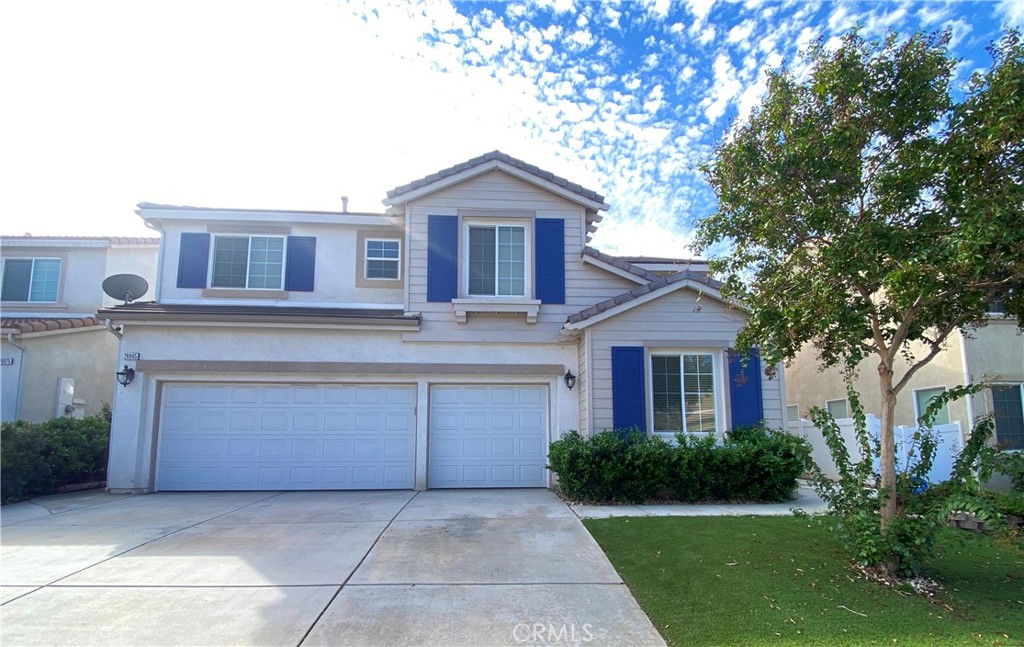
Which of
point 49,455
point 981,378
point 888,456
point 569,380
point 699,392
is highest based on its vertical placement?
point 981,378

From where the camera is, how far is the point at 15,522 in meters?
8.33

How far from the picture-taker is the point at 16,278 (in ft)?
53.8

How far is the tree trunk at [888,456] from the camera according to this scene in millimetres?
5535

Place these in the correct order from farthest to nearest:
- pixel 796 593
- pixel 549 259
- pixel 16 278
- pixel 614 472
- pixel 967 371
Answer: pixel 16 278 → pixel 967 371 → pixel 549 259 → pixel 614 472 → pixel 796 593

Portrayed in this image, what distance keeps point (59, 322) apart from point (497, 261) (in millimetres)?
10752

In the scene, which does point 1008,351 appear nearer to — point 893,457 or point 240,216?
point 893,457

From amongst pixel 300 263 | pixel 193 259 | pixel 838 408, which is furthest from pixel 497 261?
pixel 838 408

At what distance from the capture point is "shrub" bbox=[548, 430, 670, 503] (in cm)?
959

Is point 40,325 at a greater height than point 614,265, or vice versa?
point 614,265

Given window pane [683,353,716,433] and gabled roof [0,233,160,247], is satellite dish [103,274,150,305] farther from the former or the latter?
window pane [683,353,716,433]

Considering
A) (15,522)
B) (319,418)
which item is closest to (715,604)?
(319,418)

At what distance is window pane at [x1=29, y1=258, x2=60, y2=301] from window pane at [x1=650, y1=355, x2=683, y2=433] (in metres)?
16.8

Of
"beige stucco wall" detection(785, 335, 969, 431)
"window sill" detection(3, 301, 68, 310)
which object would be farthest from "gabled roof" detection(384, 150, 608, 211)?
"window sill" detection(3, 301, 68, 310)

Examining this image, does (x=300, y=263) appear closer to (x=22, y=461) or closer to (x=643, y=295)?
(x=22, y=461)
